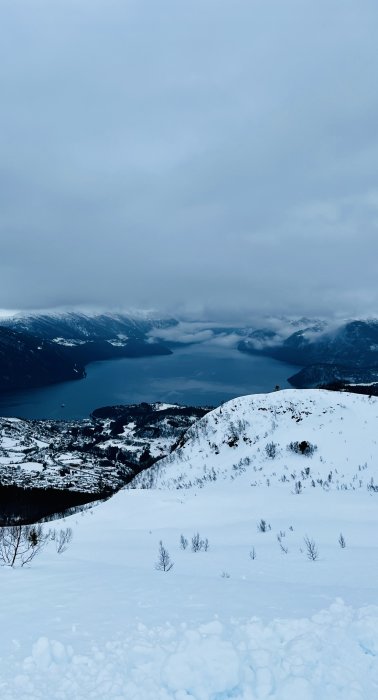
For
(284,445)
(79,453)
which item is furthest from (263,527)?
(79,453)

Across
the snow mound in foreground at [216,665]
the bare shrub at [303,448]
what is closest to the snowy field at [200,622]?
the snow mound in foreground at [216,665]

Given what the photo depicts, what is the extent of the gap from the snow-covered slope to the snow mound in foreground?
539 inches

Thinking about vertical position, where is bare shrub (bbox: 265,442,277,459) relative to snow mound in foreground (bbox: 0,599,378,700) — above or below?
below

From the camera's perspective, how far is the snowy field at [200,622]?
352cm

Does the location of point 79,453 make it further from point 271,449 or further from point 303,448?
point 303,448

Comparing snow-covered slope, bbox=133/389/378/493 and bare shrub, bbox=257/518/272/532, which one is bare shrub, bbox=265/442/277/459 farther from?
bare shrub, bbox=257/518/272/532

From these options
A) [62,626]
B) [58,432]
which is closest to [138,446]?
[58,432]

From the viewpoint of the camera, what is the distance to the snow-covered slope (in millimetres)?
22641

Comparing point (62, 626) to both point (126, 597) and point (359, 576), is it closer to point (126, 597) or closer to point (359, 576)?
point (126, 597)

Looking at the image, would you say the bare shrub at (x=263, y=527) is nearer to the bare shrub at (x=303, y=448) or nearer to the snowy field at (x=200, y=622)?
the snowy field at (x=200, y=622)

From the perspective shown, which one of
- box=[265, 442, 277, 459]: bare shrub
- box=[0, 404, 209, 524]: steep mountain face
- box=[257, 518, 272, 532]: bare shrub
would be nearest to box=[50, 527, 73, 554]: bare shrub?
box=[257, 518, 272, 532]: bare shrub

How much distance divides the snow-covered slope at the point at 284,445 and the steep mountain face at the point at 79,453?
114 ft

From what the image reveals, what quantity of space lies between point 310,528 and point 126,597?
7.00 metres

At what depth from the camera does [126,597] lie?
5.53m
